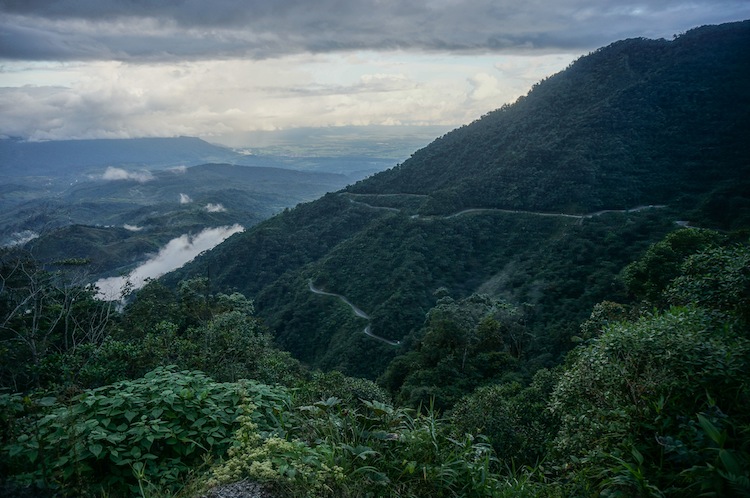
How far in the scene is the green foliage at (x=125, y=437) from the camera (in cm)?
334

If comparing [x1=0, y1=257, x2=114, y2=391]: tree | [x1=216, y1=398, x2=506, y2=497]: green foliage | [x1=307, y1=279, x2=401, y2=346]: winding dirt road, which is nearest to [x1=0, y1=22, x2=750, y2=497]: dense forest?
[x1=216, y1=398, x2=506, y2=497]: green foliage

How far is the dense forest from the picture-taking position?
11.1 ft

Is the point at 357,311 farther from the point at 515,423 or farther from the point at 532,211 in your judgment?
the point at 515,423

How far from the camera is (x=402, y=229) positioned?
42812mm

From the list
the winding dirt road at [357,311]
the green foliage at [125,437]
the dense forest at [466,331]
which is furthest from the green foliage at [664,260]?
the winding dirt road at [357,311]

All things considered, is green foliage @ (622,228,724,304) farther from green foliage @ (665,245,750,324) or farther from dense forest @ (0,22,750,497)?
green foliage @ (665,245,750,324)

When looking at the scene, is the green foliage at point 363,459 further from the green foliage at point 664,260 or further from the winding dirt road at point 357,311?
the winding dirt road at point 357,311

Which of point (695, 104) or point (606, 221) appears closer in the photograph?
point (606, 221)

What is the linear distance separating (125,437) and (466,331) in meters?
Answer: 19.1

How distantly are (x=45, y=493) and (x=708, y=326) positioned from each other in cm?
580

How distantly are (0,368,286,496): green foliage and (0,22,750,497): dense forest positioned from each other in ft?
0.09

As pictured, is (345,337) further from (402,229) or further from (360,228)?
(360,228)

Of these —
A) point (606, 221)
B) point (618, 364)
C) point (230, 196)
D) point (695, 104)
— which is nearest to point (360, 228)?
point (606, 221)

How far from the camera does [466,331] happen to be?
21.3 m
